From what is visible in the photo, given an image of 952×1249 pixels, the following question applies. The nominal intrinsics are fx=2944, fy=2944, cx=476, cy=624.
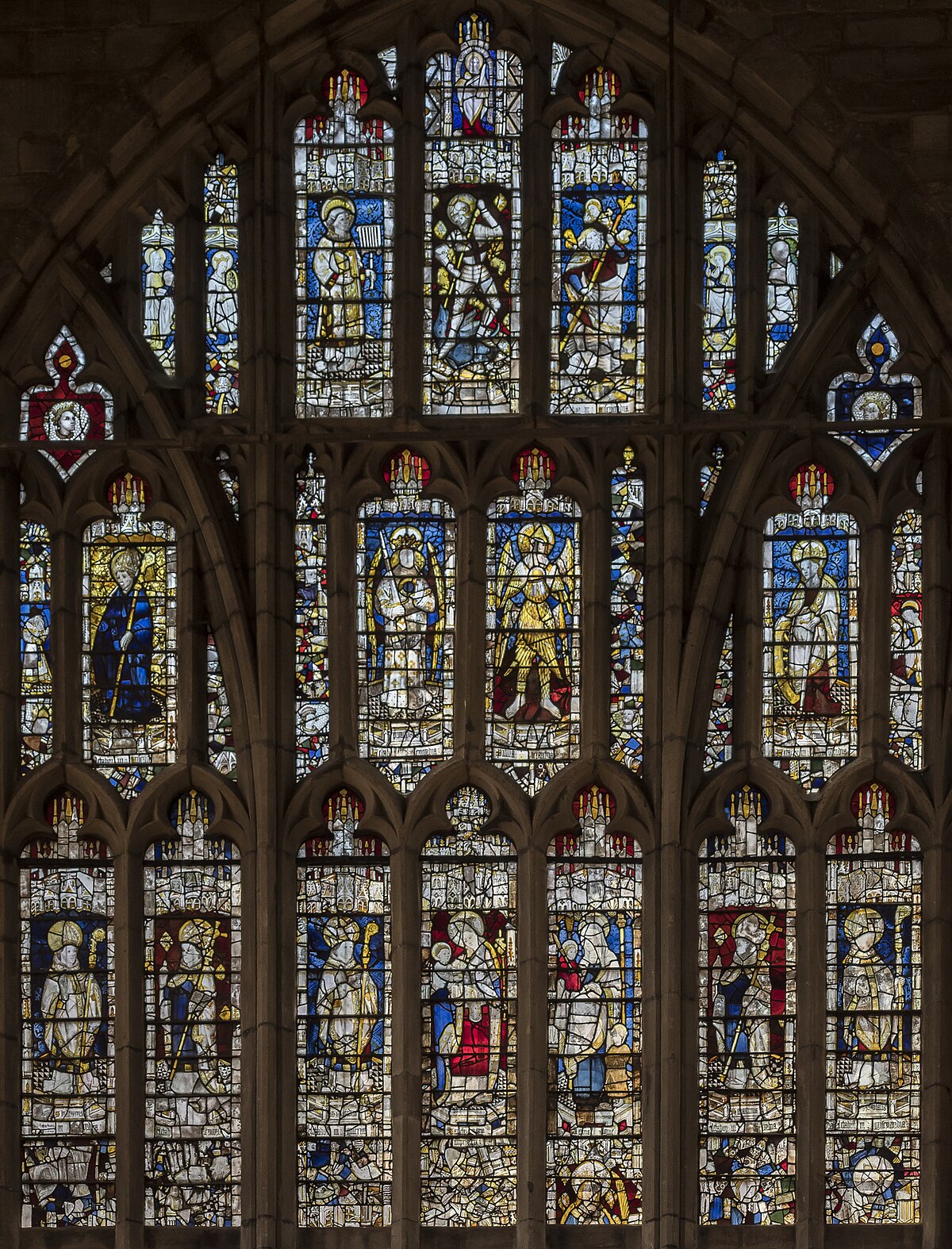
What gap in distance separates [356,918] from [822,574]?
2.83 m

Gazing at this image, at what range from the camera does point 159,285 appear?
14734mm

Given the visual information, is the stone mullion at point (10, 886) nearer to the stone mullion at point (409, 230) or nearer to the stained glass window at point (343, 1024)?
the stained glass window at point (343, 1024)

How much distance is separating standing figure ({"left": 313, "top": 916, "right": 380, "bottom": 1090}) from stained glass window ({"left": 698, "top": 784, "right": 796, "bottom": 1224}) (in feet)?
5.26

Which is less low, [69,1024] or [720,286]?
[720,286]

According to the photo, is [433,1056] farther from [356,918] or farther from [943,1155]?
[943,1155]

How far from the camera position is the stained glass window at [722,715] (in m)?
14.3

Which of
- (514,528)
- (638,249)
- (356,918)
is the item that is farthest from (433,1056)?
(638,249)

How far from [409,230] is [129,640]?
2458mm

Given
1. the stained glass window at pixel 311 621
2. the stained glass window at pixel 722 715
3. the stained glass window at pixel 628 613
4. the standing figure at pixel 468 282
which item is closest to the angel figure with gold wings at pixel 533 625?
the stained glass window at pixel 628 613

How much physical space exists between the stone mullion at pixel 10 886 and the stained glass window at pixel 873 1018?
3.90 metres

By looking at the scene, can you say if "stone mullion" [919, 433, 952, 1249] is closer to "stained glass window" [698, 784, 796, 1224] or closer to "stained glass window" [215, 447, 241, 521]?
"stained glass window" [698, 784, 796, 1224]

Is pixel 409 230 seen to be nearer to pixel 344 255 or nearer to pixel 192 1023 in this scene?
pixel 344 255

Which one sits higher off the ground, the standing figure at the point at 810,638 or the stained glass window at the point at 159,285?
the stained glass window at the point at 159,285

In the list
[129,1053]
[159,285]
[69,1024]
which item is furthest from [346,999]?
[159,285]
